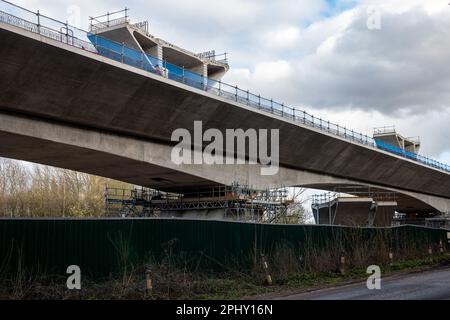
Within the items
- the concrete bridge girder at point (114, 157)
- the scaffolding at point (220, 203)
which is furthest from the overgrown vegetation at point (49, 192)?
the concrete bridge girder at point (114, 157)

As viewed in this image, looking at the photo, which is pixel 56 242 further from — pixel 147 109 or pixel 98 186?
pixel 98 186

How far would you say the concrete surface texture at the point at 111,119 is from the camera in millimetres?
21031

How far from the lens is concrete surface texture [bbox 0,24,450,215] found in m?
21.0

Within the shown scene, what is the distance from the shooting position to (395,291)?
47.1 ft

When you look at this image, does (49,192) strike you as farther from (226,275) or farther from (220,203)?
(226,275)

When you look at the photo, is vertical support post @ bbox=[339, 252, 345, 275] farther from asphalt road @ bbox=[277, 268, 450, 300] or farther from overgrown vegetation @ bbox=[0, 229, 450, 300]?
asphalt road @ bbox=[277, 268, 450, 300]

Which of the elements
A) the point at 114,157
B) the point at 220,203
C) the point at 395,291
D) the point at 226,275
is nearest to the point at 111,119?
the point at 114,157

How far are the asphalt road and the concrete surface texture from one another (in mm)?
13198
